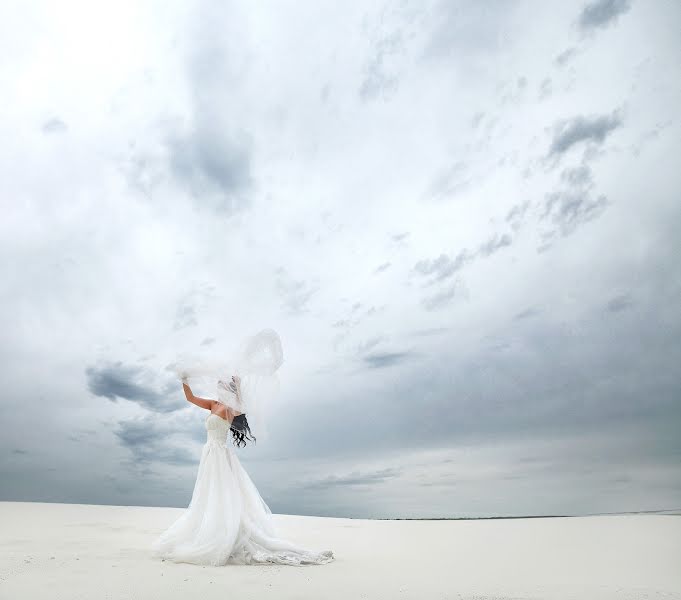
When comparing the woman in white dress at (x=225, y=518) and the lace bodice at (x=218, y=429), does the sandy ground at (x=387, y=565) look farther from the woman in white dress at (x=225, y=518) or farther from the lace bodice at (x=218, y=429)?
the lace bodice at (x=218, y=429)

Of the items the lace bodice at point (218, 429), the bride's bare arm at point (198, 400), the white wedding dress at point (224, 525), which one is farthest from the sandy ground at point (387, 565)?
the bride's bare arm at point (198, 400)

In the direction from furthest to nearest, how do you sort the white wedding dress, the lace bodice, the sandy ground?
the lace bodice < the white wedding dress < the sandy ground

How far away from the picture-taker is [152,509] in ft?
55.2

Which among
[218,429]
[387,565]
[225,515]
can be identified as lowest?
[387,565]

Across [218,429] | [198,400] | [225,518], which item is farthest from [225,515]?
[198,400]

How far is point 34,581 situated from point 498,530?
9.37 m

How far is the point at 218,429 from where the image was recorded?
24.5 ft

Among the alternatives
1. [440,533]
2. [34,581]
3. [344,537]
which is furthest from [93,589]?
[440,533]

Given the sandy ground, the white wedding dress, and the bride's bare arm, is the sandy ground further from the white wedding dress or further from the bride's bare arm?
the bride's bare arm

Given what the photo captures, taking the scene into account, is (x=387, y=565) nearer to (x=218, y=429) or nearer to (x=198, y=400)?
(x=218, y=429)

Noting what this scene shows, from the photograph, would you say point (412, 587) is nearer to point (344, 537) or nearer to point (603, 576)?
point (603, 576)

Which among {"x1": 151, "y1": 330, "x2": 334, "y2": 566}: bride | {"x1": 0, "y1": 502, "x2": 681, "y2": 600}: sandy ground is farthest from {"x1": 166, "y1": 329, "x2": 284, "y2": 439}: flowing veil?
{"x1": 0, "y1": 502, "x2": 681, "y2": 600}: sandy ground

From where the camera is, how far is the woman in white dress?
21.1ft

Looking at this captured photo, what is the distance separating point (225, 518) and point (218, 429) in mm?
1283
